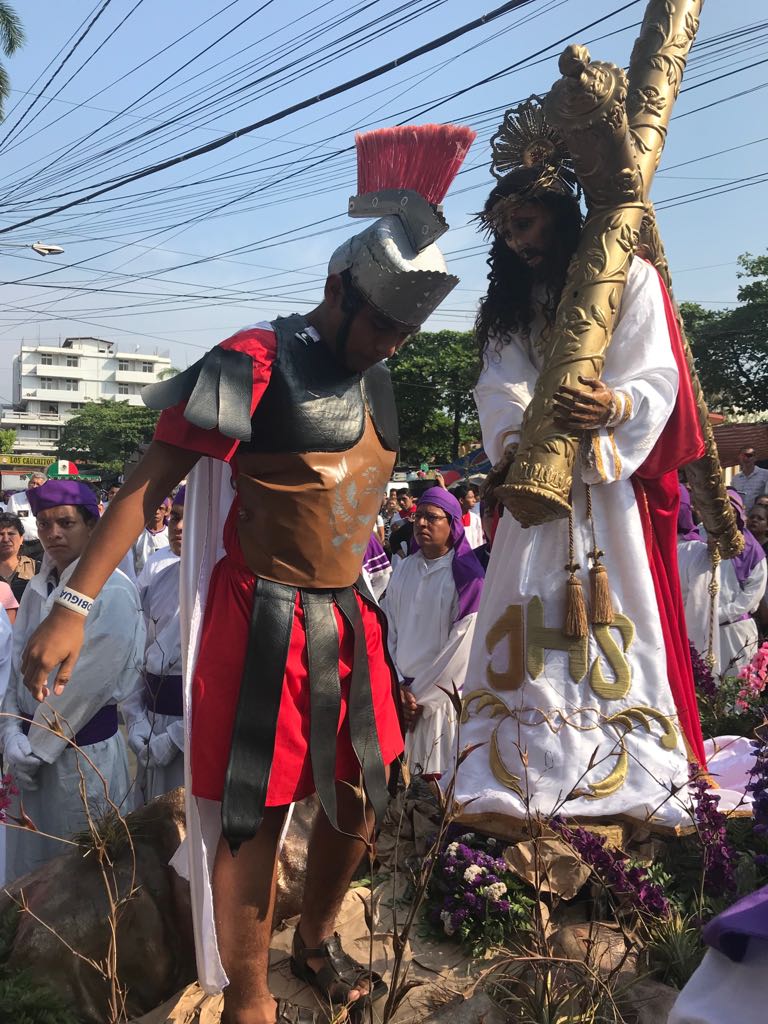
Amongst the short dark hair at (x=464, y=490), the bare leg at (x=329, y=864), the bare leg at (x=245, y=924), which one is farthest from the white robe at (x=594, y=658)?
the short dark hair at (x=464, y=490)

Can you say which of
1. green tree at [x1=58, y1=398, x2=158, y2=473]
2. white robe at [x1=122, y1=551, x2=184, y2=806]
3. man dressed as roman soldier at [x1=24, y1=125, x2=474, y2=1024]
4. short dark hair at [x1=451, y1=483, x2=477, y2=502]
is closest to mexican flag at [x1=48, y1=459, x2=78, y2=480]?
short dark hair at [x1=451, y1=483, x2=477, y2=502]

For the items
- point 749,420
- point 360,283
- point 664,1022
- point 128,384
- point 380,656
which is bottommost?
point 664,1022

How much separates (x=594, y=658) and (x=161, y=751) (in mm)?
2184

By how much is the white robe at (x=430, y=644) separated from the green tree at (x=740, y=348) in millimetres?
26141

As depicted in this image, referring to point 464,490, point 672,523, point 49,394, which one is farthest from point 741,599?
point 49,394

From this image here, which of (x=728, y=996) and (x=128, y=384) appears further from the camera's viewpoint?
(x=128, y=384)

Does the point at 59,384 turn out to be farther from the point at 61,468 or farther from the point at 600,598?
the point at 600,598

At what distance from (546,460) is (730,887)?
1.29 meters

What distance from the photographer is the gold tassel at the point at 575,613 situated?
275 cm

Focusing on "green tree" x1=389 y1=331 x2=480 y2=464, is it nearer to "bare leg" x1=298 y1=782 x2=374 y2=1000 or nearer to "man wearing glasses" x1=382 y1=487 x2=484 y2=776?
"man wearing glasses" x1=382 y1=487 x2=484 y2=776

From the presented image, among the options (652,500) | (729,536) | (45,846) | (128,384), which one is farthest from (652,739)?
(128,384)

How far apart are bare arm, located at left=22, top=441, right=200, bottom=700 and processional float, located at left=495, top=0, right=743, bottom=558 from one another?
3.64 ft

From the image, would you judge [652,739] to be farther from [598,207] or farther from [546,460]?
[598,207]

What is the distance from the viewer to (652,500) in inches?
119
